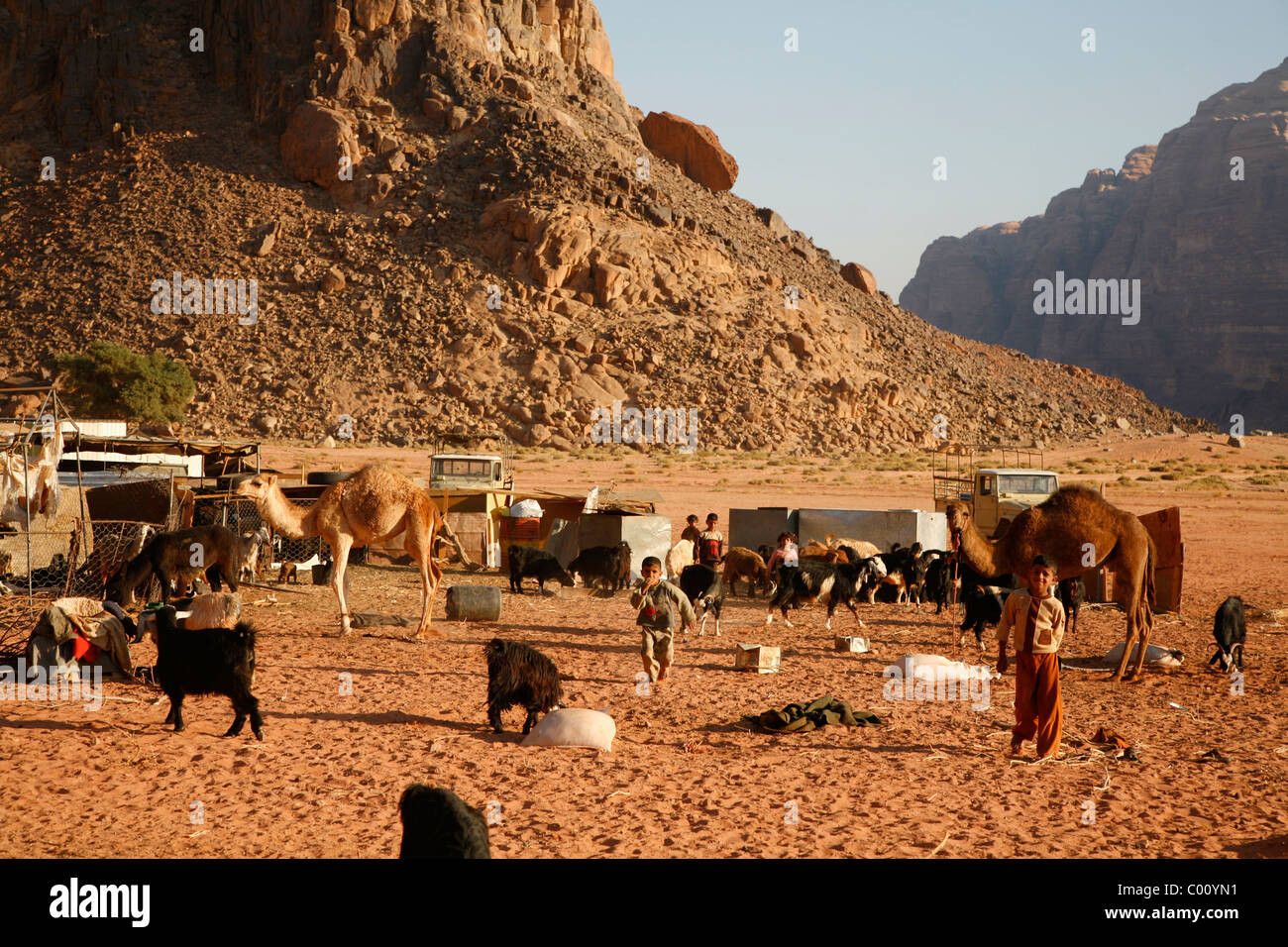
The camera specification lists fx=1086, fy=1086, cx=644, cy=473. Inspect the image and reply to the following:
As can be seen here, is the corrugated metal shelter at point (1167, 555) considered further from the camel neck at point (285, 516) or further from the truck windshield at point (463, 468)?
the truck windshield at point (463, 468)

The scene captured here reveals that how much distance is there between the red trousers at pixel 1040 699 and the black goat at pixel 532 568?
11.4 m

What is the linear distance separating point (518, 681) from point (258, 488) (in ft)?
24.2

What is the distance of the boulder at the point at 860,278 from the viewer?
328 feet

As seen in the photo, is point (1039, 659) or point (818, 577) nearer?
point (1039, 659)

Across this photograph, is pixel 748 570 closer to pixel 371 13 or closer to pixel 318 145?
pixel 318 145

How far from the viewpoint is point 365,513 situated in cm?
1555

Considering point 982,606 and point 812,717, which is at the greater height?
point 982,606

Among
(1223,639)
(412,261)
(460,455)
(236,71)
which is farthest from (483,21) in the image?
(1223,639)

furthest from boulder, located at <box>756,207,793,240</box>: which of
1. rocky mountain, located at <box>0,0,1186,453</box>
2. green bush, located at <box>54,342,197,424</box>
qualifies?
green bush, located at <box>54,342,197,424</box>

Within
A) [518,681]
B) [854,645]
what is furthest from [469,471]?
[518,681]

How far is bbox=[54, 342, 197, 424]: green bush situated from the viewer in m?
57.3

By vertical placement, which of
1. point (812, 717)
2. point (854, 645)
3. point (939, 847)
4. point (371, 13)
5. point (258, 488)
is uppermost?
point (371, 13)

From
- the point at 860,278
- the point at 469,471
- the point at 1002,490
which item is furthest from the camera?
the point at 860,278

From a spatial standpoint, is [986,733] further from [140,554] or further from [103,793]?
[140,554]
